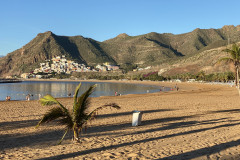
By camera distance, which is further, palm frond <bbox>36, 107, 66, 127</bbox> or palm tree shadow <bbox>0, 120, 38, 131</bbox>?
palm tree shadow <bbox>0, 120, 38, 131</bbox>

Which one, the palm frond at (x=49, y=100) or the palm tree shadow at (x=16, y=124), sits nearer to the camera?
the palm frond at (x=49, y=100)

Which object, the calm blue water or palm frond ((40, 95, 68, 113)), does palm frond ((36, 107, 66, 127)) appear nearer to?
palm frond ((40, 95, 68, 113))

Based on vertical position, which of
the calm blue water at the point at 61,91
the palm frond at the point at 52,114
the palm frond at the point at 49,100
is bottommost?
the calm blue water at the point at 61,91

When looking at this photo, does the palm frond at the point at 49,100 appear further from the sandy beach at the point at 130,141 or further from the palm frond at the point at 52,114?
the sandy beach at the point at 130,141

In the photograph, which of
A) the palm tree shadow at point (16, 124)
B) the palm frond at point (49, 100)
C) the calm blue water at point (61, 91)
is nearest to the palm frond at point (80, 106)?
the palm frond at point (49, 100)

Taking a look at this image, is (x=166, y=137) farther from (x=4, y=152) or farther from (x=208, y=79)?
(x=208, y=79)

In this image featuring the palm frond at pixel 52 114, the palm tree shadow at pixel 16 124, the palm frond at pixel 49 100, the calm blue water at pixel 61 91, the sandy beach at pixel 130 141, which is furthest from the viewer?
the calm blue water at pixel 61 91

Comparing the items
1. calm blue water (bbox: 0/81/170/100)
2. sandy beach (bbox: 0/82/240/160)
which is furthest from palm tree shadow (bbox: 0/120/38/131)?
calm blue water (bbox: 0/81/170/100)

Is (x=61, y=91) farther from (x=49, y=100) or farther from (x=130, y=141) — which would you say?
(x=130, y=141)

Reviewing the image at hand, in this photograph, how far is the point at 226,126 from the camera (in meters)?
10.3

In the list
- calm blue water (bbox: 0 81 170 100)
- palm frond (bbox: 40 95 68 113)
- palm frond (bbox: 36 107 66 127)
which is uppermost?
palm frond (bbox: 40 95 68 113)

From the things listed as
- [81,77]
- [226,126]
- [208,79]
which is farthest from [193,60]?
[226,126]

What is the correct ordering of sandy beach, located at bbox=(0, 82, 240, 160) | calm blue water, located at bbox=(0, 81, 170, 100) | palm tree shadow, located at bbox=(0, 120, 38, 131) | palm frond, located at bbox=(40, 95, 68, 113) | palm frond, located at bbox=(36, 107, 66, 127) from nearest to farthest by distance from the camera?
sandy beach, located at bbox=(0, 82, 240, 160) → palm frond, located at bbox=(36, 107, 66, 127) → palm frond, located at bbox=(40, 95, 68, 113) → palm tree shadow, located at bbox=(0, 120, 38, 131) → calm blue water, located at bbox=(0, 81, 170, 100)

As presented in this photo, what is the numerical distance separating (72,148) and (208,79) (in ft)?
277
